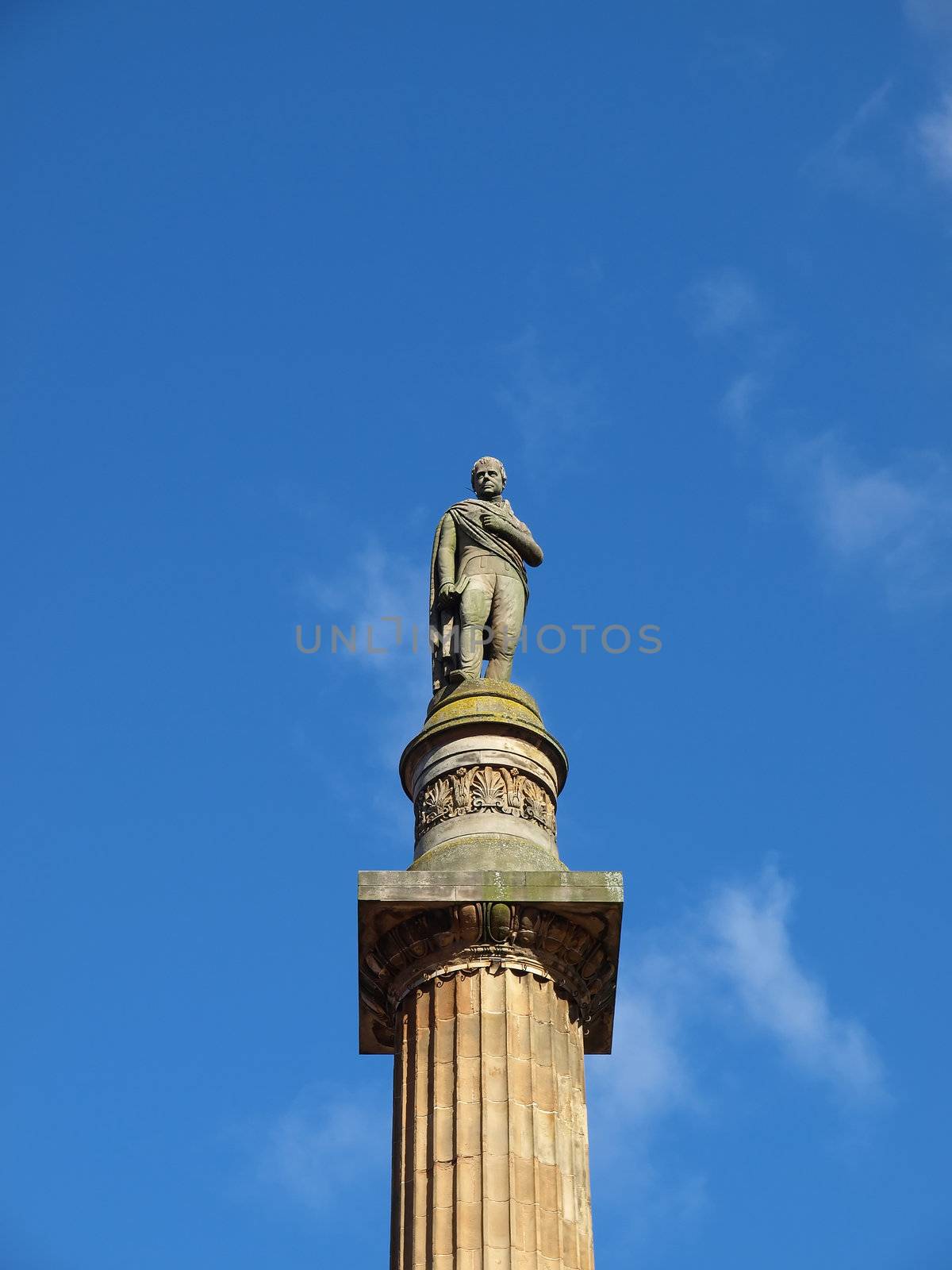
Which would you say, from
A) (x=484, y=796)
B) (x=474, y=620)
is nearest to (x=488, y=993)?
(x=484, y=796)

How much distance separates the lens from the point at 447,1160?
16.0m

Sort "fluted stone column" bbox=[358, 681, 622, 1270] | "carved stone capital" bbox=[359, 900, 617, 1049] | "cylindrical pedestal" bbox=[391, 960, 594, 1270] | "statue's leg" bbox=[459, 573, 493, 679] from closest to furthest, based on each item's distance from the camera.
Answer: "cylindrical pedestal" bbox=[391, 960, 594, 1270] < "fluted stone column" bbox=[358, 681, 622, 1270] < "carved stone capital" bbox=[359, 900, 617, 1049] < "statue's leg" bbox=[459, 573, 493, 679]

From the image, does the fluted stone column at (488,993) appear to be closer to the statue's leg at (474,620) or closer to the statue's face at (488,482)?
the statue's leg at (474,620)

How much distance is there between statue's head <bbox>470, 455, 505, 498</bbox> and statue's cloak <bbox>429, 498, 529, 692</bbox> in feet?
0.40

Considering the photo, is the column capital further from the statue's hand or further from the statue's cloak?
the statue's hand

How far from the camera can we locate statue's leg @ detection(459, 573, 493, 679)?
20.4 meters

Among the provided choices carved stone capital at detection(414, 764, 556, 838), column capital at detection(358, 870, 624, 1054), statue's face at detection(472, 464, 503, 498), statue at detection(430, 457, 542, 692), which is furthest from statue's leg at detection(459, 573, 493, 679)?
column capital at detection(358, 870, 624, 1054)

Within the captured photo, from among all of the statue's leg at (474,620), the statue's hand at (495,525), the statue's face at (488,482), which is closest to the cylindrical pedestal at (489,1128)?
the statue's leg at (474,620)

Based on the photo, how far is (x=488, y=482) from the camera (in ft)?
72.7

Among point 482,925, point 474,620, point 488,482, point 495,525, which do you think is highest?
point 488,482

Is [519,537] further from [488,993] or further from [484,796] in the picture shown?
[488,993]

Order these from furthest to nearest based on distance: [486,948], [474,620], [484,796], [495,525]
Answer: [495,525] → [474,620] → [484,796] → [486,948]

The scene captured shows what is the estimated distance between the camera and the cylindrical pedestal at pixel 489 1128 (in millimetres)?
15594

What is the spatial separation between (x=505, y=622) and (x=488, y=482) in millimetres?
2051
